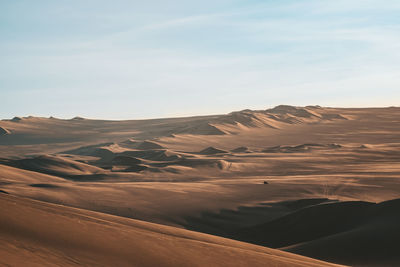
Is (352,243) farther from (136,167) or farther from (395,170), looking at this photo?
(136,167)

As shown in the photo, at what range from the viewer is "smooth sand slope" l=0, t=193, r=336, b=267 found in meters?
4.61

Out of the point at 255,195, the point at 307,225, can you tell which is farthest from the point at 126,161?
the point at 307,225

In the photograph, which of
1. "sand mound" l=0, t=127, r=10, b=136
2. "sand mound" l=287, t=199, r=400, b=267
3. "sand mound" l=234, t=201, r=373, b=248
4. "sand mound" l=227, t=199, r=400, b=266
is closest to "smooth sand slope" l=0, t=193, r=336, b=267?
"sand mound" l=287, t=199, r=400, b=267

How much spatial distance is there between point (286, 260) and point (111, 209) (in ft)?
30.0

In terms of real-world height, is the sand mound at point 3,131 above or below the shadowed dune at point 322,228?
above

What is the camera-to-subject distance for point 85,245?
515cm

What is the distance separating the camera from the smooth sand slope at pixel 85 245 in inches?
182

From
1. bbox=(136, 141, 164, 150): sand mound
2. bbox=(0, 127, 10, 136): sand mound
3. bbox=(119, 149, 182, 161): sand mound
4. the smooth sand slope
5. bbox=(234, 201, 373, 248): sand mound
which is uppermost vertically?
bbox=(0, 127, 10, 136): sand mound

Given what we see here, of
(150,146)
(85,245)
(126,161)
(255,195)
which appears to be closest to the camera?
(85,245)

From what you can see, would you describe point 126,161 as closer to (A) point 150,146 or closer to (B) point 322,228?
(A) point 150,146

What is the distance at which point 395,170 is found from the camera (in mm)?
23641

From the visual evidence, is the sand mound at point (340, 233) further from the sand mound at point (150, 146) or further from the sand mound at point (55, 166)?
the sand mound at point (150, 146)

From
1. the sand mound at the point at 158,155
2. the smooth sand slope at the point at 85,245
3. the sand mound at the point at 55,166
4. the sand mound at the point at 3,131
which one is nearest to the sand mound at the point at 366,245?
the smooth sand slope at the point at 85,245

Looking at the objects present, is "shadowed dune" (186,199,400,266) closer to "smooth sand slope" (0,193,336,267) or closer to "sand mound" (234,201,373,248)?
"sand mound" (234,201,373,248)
